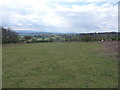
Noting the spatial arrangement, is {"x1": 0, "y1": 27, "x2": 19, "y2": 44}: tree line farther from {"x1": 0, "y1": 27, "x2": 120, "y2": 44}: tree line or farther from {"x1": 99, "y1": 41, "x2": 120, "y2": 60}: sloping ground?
{"x1": 99, "y1": 41, "x2": 120, "y2": 60}: sloping ground

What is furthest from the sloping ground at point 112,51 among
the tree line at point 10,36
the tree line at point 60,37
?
the tree line at point 10,36

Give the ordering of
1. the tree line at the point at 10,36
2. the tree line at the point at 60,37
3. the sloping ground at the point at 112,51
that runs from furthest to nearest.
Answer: the tree line at the point at 60,37 → the tree line at the point at 10,36 → the sloping ground at the point at 112,51

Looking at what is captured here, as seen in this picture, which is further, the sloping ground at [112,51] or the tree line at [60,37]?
the tree line at [60,37]

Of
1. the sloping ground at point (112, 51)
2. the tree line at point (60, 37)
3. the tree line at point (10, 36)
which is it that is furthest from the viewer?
the tree line at point (60, 37)

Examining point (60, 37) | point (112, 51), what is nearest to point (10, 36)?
point (60, 37)

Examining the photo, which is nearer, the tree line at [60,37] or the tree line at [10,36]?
the tree line at [10,36]

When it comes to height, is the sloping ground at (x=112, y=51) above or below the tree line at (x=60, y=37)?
below

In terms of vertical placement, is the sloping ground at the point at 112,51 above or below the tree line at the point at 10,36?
below

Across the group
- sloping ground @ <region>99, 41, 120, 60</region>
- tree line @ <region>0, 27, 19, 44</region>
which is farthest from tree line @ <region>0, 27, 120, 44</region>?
sloping ground @ <region>99, 41, 120, 60</region>

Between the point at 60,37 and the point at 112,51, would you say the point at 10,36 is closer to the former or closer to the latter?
the point at 60,37

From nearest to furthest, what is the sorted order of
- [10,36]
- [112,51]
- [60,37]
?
[112,51] < [10,36] < [60,37]

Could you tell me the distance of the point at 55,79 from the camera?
8.02 feet

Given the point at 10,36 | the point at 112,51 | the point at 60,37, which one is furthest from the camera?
the point at 60,37

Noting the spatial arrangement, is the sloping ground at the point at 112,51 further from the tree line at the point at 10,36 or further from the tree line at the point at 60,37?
the tree line at the point at 10,36
